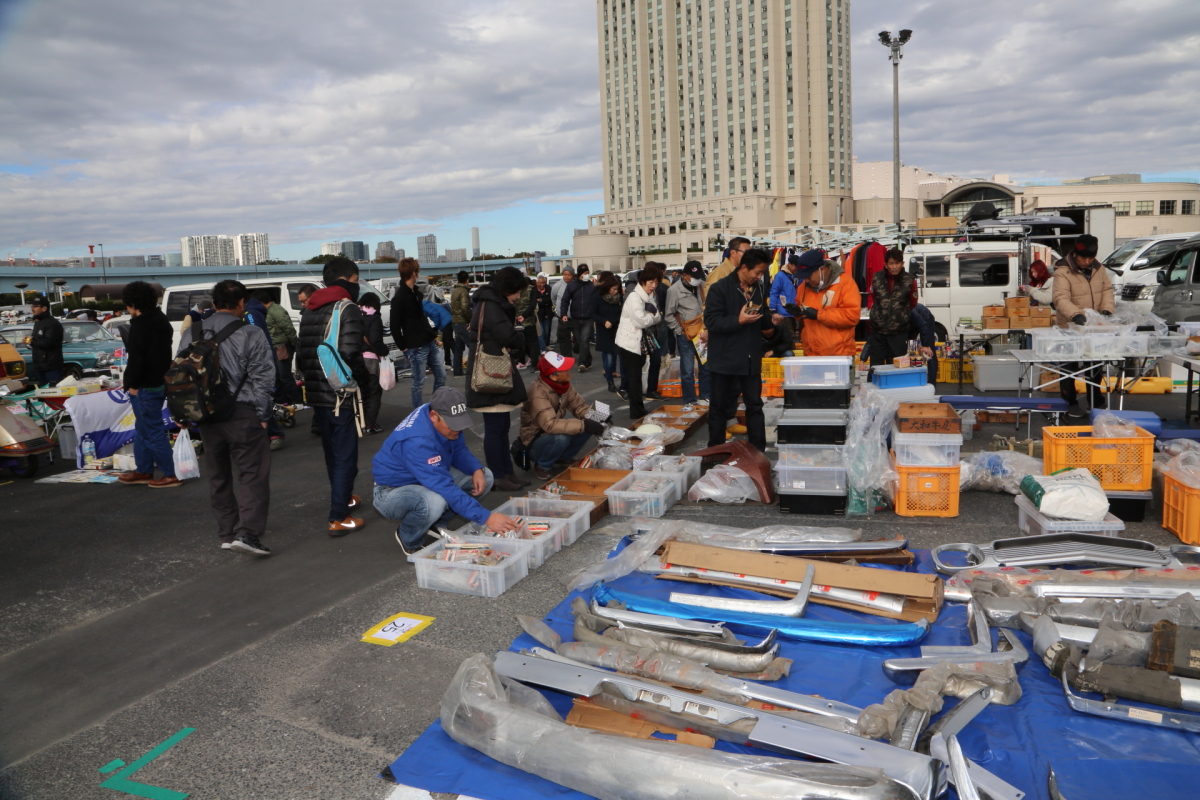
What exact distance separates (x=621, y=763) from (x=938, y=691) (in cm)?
125

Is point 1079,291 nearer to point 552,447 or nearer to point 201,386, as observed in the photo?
→ point 552,447

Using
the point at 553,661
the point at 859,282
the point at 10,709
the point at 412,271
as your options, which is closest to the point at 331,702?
the point at 553,661

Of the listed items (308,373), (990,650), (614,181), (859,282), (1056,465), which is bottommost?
(990,650)

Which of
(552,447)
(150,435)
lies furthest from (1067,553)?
(150,435)

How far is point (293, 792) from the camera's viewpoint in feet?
9.14

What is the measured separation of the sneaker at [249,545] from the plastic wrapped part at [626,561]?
7.58ft

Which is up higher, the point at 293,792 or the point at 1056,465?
the point at 1056,465

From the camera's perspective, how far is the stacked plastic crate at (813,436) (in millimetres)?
5734

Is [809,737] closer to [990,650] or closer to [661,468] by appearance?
[990,650]

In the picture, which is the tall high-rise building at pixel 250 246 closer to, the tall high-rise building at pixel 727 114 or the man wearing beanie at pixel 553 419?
the tall high-rise building at pixel 727 114

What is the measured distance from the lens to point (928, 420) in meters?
5.38

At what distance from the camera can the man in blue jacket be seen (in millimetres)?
4863

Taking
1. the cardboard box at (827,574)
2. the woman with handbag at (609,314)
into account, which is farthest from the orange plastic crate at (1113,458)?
the woman with handbag at (609,314)

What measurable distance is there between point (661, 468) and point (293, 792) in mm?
4160
